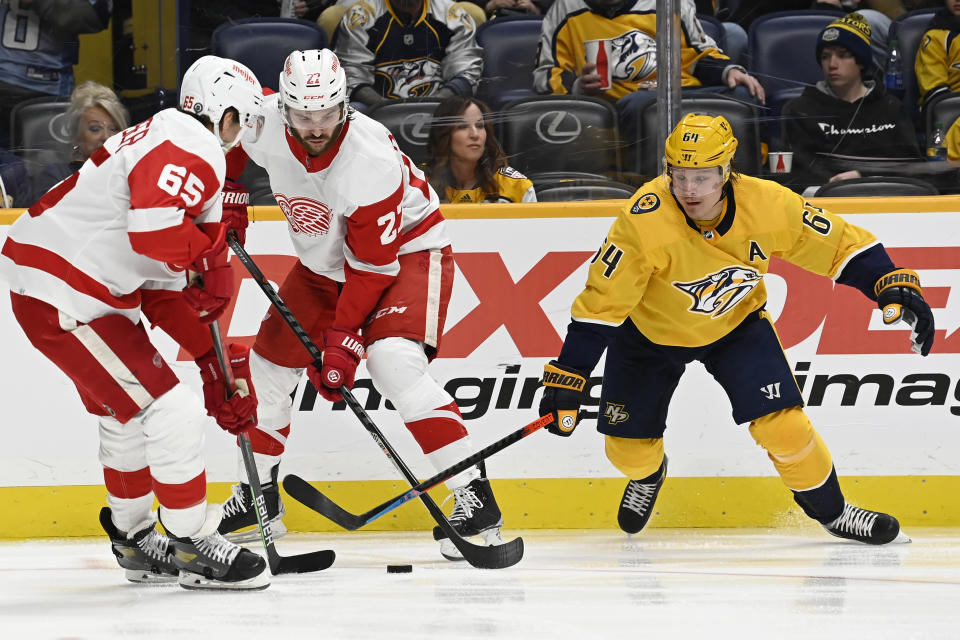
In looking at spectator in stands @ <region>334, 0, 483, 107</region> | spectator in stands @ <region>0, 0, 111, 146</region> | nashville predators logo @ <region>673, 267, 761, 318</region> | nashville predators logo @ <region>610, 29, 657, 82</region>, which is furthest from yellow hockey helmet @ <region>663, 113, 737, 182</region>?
spectator in stands @ <region>0, 0, 111, 146</region>

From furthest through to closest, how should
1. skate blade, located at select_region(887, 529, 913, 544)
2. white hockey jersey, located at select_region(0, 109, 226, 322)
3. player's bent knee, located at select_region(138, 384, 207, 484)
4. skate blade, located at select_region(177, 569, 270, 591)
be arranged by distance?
1. skate blade, located at select_region(887, 529, 913, 544)
2. skate blade, located at select_region(177, 569, 270, 591)
3. player's bent knee, located at select_region(138, 384, 207, 484)
4. white hockey jersey, located at select_region(0, 109, 226, 322)

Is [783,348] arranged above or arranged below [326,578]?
above

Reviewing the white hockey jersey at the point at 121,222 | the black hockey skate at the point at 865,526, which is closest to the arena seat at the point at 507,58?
the white hockey jersey at the point at 121,222

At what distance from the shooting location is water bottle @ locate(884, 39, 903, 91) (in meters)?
3.85

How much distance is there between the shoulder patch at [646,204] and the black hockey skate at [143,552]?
1.52 m

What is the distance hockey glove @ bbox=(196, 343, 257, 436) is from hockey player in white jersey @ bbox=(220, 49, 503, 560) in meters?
0.20

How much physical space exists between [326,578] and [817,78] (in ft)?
7.40

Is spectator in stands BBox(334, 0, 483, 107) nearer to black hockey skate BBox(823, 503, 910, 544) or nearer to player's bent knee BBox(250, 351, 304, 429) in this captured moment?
player's bent knee BBox(250, 351, 304, 429)

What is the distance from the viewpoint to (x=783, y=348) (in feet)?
12.0

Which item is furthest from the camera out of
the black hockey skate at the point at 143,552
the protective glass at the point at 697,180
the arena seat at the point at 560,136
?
the arena seat at the point at 560,136

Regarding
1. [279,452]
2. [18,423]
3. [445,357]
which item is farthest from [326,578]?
[18,423]

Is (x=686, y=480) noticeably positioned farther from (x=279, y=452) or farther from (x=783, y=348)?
(x=279, y=452)

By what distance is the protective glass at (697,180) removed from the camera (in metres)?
3.06

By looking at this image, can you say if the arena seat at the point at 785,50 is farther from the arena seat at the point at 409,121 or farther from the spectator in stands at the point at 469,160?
the arena seat at the point at 409,121
